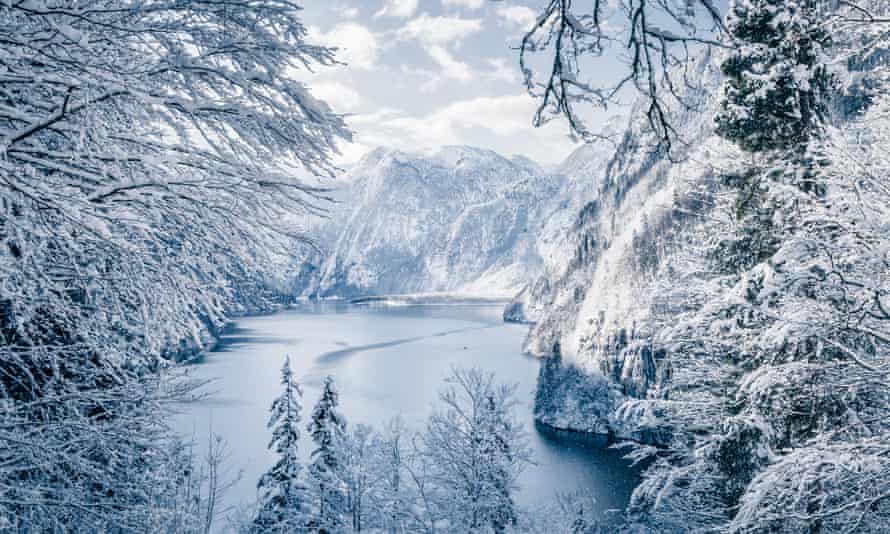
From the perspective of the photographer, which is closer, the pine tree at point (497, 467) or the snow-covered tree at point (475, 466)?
the snow-covered tree at point (475, 466)

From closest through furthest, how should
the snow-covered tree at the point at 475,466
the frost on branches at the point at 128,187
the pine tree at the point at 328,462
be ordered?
1. the frost on branches at the point at 128,187
2. the snow-covered tree at the point at 475,466
3. the pine tree at the point at 328,462

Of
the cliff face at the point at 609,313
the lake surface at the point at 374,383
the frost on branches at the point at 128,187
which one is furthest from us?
the cliff face at the point at 609,313

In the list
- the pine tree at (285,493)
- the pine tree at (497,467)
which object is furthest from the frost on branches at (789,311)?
the pine tree at (285,493)

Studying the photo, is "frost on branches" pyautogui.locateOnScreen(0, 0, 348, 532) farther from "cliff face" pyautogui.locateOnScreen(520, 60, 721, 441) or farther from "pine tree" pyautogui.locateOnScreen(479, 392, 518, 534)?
"cliff face" pyautogui.locateOnScreen(520, 60, 721, 441)

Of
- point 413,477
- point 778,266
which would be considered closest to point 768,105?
point 778,266

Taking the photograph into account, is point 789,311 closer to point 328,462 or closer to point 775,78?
point 775,78

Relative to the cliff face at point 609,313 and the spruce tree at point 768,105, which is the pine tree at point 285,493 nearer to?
the spruce tree at point 768,105

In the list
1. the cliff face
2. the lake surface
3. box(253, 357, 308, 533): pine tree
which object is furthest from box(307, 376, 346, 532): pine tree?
the cliff face

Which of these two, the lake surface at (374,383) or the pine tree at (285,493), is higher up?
the pine tree at (285,493)
